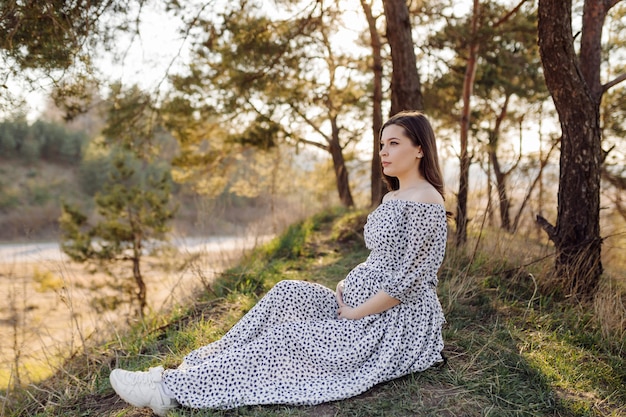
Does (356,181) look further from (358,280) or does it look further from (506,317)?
(358,280)

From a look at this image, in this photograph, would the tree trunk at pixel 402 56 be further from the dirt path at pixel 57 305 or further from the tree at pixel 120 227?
the tree at pixel 120 227

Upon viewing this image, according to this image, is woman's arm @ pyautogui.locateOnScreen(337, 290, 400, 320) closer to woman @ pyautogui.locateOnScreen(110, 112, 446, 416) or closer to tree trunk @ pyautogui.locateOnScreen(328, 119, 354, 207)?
woman @ pyautogui.locateOnScreen(110, 112, 446, 416)

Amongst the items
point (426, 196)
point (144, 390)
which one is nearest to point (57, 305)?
point (144, 390)

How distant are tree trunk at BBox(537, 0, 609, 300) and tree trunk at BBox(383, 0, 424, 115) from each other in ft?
4.67

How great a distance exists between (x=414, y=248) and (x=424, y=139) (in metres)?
0.53

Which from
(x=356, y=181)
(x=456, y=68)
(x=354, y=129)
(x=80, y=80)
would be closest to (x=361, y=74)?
(x=354, y=129)

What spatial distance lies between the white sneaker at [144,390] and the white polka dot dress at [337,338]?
5 centimetres

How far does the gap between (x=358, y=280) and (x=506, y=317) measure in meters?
1.51

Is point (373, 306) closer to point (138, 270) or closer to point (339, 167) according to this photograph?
point (138, 270)

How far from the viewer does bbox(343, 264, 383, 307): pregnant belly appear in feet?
8.30

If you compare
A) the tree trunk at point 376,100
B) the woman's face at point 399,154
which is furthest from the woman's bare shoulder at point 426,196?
the tree trunk at point 376,100

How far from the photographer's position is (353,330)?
2514 mm

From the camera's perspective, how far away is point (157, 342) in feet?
11.5

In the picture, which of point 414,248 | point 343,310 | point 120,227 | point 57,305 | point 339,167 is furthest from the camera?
point 339,167
